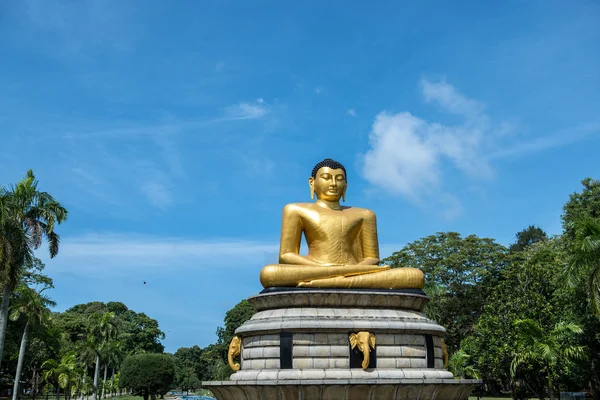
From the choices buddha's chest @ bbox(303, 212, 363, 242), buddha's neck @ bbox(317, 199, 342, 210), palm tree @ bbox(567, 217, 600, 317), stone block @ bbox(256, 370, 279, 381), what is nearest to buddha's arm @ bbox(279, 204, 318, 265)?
buddha's chest @ bbox(303, 212, 363, 242)

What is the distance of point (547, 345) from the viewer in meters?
21.8

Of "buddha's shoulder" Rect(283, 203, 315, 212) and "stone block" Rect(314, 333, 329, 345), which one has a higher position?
"buddha's shoulder" Rect(283, 203, 315, 212)

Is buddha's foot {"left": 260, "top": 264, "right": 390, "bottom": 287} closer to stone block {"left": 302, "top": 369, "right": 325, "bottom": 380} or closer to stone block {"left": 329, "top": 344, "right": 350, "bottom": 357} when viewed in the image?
Answer: stone block {"left": 329, "top": 344, "right": 350, "bottom": 357}

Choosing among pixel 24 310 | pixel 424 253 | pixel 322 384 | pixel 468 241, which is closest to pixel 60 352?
pixel 24 310

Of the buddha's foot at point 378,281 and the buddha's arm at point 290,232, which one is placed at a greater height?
the buddha's arm at point 290,232

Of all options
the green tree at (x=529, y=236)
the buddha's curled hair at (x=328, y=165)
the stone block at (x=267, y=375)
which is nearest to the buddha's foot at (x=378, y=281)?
the stone block at (x=267, y=375)

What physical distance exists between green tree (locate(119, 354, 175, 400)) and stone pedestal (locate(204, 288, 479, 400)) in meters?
30.9

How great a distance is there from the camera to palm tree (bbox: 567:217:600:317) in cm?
1619

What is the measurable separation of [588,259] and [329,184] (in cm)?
778

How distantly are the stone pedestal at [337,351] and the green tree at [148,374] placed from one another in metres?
30.9

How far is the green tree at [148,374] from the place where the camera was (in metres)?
42.5

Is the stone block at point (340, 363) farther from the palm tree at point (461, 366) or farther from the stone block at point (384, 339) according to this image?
the palm tree at point (461, 366)

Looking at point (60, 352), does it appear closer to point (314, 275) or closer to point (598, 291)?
point (314, 275)

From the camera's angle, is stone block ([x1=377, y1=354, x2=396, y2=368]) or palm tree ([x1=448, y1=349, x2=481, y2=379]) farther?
palm tree ([x1=448, y1=349, x2=481, y2=379])
